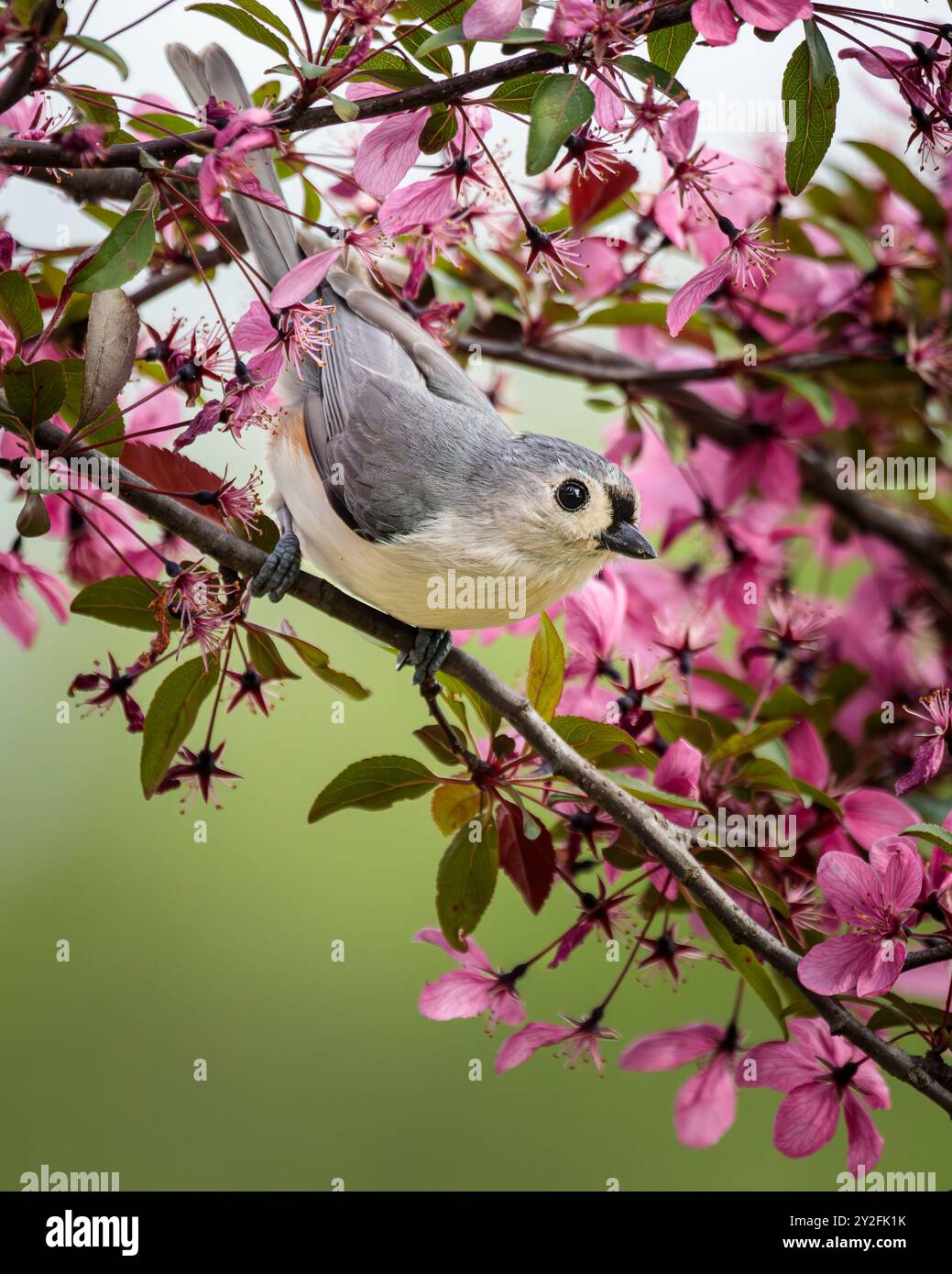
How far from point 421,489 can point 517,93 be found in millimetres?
422

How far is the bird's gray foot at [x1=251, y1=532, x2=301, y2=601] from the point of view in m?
1.00

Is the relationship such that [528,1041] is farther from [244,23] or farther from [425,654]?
[244,23]

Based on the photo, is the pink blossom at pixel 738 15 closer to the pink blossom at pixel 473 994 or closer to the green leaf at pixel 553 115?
the green leaf at pixel 553 115

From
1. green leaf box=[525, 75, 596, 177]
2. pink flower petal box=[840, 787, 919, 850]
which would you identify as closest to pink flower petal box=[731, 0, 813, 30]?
green leaf box=[525, 75, 596, 177]

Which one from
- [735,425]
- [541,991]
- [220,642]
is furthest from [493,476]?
[541,991]

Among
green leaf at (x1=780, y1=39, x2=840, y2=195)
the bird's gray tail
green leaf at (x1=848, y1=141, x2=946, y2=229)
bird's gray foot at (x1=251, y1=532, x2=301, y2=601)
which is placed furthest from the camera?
green leaf at (x1=848, y1=141, x2=946, y2=229)

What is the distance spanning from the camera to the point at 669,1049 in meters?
1.18

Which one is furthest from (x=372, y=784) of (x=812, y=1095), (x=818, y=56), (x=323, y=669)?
(x=818, y=56)

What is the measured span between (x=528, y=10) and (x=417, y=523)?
0.48 meters

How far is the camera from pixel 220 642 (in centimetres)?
101

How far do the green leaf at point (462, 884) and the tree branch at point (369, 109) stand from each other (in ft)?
1.94

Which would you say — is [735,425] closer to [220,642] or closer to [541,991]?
[220,642]

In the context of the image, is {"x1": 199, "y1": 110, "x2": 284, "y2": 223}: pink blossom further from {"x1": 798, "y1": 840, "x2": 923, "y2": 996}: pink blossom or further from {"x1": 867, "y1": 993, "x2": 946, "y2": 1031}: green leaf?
{"x1": 867, "y1": 993, "x2": 946, "y2": 1031}: green leaf

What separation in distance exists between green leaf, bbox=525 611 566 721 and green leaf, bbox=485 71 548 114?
1.39 ft
